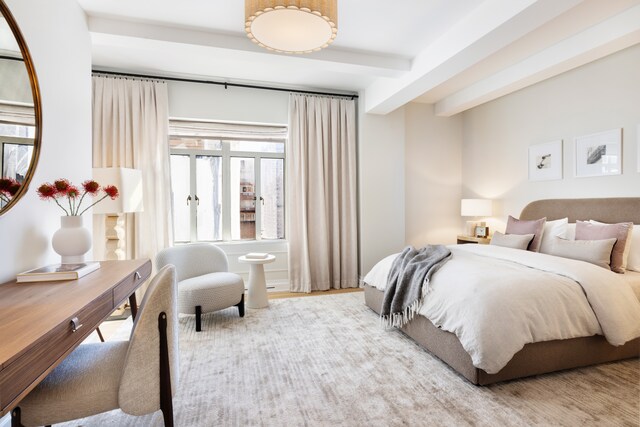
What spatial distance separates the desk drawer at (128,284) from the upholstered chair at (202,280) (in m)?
0.88

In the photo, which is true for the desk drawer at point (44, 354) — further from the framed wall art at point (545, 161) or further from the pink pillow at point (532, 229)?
the framed wall art at point (545, 161)

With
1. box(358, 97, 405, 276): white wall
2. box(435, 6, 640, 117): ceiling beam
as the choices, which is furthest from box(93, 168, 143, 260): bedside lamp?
box(435, 6, 640, 117): ceiling beam

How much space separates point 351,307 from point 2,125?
10.3 feet

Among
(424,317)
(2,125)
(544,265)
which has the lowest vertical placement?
(424,317)

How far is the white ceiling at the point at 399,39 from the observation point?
103 inches

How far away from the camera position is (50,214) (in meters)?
2.05

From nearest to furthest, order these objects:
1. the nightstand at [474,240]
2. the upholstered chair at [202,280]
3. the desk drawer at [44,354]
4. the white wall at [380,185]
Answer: the desk drawer at [44,354], the upholstered chair at [202,280], the nightstand at [474,240], the white wall at [380,185]

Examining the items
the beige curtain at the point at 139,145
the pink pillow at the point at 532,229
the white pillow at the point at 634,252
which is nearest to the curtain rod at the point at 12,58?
the beige curtain at the point at 139,145

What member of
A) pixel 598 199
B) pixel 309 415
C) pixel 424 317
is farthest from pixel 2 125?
pixel 598 199

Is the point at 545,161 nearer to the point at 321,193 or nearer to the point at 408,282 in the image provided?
the point at 408,282

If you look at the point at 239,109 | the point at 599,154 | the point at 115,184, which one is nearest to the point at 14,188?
the point at 115,184

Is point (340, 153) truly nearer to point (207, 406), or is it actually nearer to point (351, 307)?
point (351, 307)

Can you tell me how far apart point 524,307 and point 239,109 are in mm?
3737

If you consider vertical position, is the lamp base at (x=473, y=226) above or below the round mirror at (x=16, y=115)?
below
